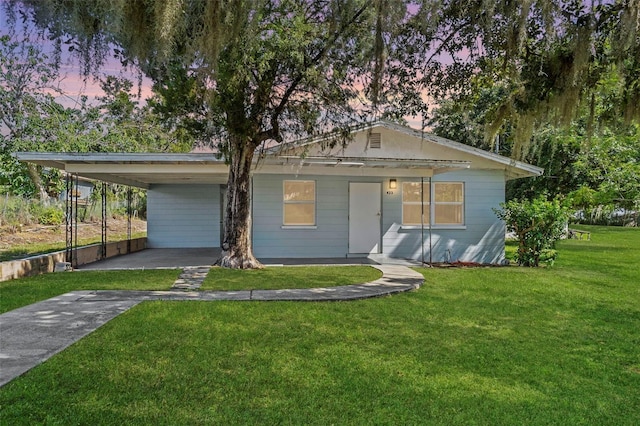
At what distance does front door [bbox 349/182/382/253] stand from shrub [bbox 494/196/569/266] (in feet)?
11.1

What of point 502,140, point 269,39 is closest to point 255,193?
point 269,39

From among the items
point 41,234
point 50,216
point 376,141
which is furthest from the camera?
point 50,216

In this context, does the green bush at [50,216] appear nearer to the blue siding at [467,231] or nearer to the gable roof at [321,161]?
the gable roof at [321,161]

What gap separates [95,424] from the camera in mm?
2801

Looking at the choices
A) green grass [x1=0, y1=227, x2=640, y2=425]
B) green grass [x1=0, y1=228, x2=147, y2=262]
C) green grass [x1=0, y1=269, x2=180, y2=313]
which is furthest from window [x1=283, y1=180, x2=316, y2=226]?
green grass [x1=0, y1=228, x2=147, y2=262]

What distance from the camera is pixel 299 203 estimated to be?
12.1 m

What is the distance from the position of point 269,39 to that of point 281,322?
14.8ft

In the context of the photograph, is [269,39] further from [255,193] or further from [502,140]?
[502,140]

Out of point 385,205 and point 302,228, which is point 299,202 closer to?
point 302,228

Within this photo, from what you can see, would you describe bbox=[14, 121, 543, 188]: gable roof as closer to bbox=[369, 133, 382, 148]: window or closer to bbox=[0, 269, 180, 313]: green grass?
bbox=[369, 133, 382, 148]: window

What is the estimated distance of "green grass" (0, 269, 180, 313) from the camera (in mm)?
6445

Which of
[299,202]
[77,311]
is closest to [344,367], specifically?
[77,311]

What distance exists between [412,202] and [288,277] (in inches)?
214

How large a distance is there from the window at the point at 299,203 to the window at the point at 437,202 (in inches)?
103
